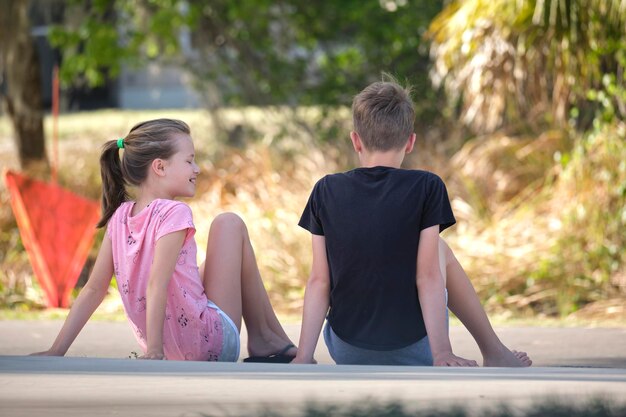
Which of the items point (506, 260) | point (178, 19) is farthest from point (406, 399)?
point (178, 19)

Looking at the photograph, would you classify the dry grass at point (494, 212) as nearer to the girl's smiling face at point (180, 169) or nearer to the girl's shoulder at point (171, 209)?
the girl's smiling face at point (180, 169)

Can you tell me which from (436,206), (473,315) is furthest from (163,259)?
(473,315)

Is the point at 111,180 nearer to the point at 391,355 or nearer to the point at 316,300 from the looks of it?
the point at 316,300

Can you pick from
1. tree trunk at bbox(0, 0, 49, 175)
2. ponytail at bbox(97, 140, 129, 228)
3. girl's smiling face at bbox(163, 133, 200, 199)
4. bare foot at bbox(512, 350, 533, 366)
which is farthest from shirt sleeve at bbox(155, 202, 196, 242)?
tree trunk at bbox(0, 0, 49, 175)

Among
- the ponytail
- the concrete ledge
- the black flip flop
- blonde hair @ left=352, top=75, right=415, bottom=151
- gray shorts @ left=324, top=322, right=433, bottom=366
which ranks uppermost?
blonde hair @ left=352, top=75, right=415, bottom=151

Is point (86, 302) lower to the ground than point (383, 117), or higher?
lower

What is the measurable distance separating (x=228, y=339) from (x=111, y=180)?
76cm

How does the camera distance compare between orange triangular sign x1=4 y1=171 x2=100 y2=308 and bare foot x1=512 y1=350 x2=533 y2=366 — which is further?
orange triangular sign x1=4 y1=171 x2=100 y2=308

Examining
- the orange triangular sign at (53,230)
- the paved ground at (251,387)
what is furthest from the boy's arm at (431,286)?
the orange triangular sign at (53,230)

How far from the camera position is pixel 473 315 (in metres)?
4.06

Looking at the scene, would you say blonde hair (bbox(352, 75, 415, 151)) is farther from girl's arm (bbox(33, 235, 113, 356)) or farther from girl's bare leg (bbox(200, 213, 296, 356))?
girl's arm (bbox(33, 235, 113, 356))

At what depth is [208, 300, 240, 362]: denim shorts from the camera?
411cm

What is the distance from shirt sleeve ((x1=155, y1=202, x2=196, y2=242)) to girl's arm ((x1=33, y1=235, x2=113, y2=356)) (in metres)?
0.28

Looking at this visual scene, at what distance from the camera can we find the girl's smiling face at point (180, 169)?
13.3ft
